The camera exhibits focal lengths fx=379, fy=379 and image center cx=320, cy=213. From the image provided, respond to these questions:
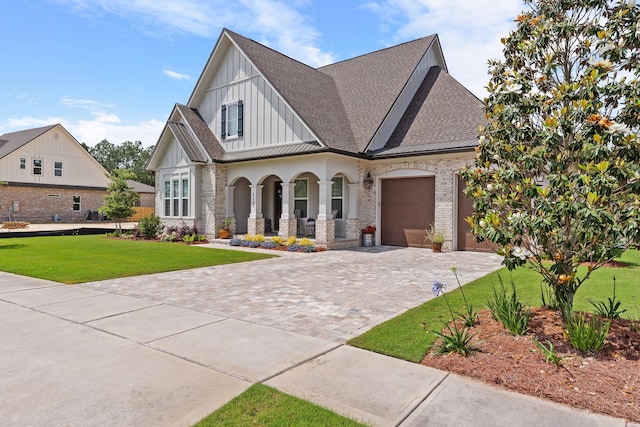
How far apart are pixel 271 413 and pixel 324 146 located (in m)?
12.2

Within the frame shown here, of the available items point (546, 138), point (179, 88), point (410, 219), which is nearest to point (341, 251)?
point (410, 219)

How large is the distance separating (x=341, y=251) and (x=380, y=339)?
390 inches

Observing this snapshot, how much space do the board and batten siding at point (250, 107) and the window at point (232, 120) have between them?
235 mm

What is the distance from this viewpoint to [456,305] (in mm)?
6340

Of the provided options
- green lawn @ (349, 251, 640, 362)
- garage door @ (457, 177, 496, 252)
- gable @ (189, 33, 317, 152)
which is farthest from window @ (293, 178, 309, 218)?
green lawn @ (349, 251, 640, 362)

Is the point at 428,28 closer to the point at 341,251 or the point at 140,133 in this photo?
the point at 341,251

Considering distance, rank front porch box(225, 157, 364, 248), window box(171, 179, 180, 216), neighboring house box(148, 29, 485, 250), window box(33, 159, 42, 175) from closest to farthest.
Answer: neighboring house box(148, 29, 485, 250) → front porch box(225, 157, 364, 248) → window box(171, 179, 180, 216) → window box(33, 159, 42, 175)

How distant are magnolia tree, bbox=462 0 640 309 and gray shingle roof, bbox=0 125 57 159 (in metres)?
40.4

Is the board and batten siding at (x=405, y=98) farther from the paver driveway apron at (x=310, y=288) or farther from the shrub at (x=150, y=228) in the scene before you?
the shrub at (x=150, y=228)

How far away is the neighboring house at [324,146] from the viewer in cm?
1506

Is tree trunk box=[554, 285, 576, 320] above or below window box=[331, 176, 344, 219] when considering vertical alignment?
below

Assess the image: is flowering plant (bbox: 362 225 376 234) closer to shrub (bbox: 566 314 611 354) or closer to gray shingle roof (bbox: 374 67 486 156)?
gray shingle roof (bbox: 374 67 486 156)

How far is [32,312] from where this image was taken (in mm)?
5812

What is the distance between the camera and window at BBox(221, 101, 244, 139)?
1825 centimetres
